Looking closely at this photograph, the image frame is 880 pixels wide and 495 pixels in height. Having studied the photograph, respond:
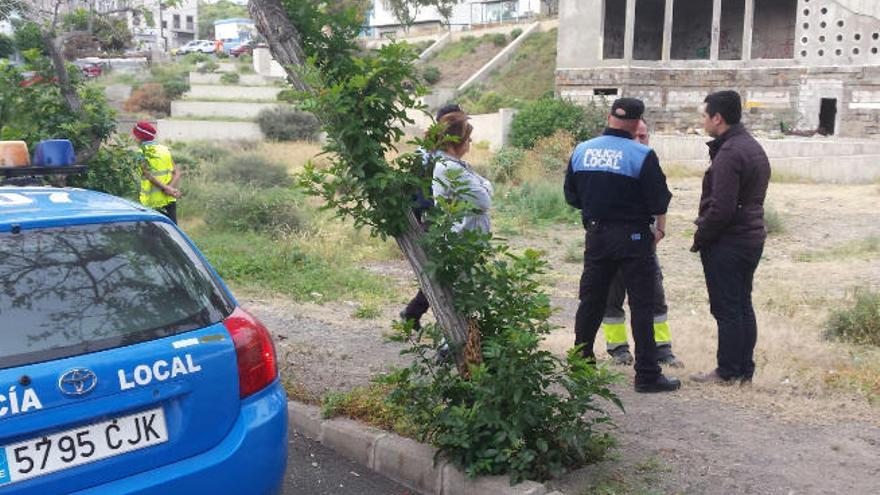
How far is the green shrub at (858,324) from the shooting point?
6660 millimetres

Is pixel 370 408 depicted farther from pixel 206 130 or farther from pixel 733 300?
pixel 206 130

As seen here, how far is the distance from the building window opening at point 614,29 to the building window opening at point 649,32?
1373 mm

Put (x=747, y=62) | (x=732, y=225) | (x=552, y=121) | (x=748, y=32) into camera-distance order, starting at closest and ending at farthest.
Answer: (x=732, y=225), (x=552, y=121), (x=747, y=62), (x=748, y=32)

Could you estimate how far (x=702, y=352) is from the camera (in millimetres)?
6246

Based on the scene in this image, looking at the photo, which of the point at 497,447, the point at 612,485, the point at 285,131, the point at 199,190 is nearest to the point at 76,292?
the point at 497,447

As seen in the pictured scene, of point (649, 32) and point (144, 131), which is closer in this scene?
point (144, 131)

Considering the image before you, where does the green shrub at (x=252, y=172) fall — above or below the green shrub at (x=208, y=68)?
below

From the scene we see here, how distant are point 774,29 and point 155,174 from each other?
36203 millimetres

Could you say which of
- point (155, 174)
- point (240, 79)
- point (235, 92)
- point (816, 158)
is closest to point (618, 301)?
point (155, 174)

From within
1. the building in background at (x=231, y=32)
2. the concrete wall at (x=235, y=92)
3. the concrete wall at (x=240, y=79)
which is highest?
the building in background at (x=231, y=32)

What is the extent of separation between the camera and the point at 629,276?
491cm

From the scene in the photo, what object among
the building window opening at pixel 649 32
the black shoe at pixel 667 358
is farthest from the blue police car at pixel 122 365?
the building window opening at pixel 649 32

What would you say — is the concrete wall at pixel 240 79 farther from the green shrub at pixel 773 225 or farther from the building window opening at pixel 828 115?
the green shrub at pixel 773 225

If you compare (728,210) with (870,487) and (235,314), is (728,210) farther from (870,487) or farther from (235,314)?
(235,314)
